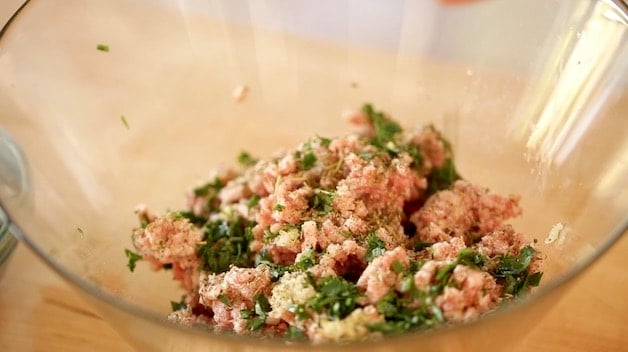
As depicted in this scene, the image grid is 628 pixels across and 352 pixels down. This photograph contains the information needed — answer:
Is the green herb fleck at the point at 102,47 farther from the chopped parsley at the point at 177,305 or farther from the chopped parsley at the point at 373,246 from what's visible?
the chopped parsley at the point at 373,246

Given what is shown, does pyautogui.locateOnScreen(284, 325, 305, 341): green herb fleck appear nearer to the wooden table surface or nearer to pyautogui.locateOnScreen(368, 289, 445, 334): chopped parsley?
pyautogui.locateOnScreen(368, 289, 445, 334): chopped parsley

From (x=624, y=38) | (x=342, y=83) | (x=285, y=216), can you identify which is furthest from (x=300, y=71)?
(x=624, y=38)

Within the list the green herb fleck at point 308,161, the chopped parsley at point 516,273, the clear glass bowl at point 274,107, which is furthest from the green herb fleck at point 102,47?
the chopped parsley at point 516,273

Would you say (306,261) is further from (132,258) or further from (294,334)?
(132,258)

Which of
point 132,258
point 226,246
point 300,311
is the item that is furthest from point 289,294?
point 132,258

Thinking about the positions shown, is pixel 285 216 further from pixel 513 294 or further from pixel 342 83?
pixel 342 83

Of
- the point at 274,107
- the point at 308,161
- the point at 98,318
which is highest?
the point at 308,161
